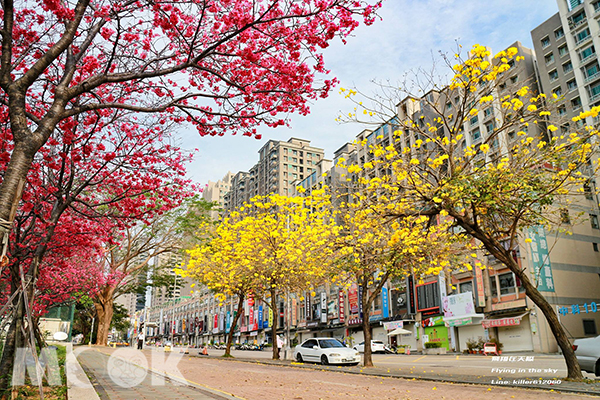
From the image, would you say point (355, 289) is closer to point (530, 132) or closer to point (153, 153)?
point (530, 132)

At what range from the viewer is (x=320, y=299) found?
2451 inches

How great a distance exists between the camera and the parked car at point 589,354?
429 inches

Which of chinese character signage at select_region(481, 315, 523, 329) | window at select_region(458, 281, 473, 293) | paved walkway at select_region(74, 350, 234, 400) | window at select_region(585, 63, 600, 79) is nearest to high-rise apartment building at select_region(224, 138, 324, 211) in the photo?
window at select_region(458, 281, 473, 293)

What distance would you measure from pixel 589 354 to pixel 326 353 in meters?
11.2

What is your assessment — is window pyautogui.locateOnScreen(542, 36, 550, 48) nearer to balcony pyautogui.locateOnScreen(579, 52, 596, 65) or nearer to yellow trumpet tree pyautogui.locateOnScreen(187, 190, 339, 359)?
balcony pyautogui.locateOnScreen(579, 52, 596, 65)

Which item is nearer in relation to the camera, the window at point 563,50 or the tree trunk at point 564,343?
the tree trunk at point 564,343

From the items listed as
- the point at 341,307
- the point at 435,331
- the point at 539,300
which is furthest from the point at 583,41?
the point at 539,300

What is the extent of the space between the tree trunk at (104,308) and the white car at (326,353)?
63.4 ft

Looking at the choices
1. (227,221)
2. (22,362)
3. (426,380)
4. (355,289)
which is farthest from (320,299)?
(22,362)

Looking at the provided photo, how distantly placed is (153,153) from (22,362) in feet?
17.0

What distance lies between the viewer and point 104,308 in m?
35.2

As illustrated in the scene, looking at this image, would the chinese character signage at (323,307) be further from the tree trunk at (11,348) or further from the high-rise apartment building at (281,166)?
the tree trunk at (11,348)

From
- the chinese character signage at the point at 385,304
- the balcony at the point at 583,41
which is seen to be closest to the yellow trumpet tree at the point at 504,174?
the chinese character signage at the point at 385,304

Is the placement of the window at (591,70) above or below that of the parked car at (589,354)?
above
